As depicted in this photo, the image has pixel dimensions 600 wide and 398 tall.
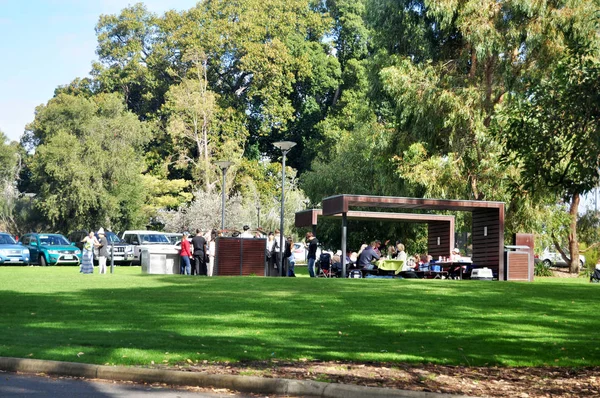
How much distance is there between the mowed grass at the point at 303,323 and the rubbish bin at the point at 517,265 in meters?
10.0

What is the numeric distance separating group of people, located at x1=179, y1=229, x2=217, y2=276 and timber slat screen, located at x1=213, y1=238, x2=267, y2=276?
578 mm

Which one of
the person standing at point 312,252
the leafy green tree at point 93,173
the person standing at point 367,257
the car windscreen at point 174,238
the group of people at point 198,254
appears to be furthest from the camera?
the leafy green tree at point 93,173

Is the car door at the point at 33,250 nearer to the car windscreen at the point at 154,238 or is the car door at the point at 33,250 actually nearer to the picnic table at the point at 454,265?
the car windscreen at the point at 154,238

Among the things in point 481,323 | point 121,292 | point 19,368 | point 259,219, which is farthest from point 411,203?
point 259,219

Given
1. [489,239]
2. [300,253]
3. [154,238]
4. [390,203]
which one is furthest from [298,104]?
[390,203]

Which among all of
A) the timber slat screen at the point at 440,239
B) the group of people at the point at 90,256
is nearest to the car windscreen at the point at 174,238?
the group of people at the point at 90,256

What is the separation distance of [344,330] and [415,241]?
1461 inches

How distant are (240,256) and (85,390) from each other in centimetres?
2617

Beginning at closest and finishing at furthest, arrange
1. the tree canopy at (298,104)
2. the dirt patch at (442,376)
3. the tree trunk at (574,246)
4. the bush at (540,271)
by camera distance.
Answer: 1. the dirt patch at (442,376)
2. the tree canopy at (298,104)
3. the bush at (540,271)
4. the tree trunk at (574,246)

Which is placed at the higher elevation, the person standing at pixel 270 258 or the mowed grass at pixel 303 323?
the person standing at pixel 270 258

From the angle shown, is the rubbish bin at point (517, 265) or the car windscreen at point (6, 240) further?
the car windscreen at point (6, 240)

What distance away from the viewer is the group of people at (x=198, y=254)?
3659cm

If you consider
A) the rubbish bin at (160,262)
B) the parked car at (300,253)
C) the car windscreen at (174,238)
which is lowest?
the rubbish bin at (160,262)

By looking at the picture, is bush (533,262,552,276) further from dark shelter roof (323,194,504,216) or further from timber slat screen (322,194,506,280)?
dark shelter roof (323,194,504,216)
